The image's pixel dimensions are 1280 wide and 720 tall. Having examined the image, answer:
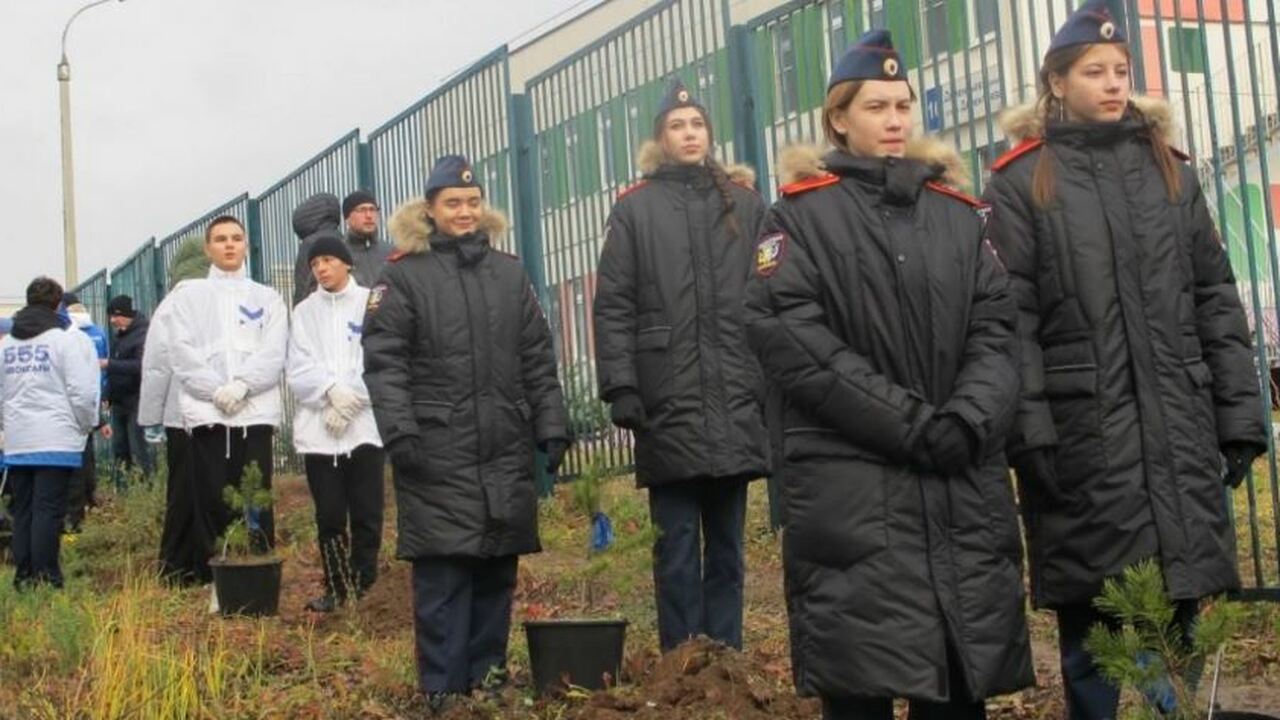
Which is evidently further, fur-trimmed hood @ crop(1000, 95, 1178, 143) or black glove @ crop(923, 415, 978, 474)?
fur-trimmed hood @ crop(1000, 95, 1178, 143)

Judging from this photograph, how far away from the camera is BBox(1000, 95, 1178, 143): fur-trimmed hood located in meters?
5.11

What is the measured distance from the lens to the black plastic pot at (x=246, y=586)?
9.09 metres

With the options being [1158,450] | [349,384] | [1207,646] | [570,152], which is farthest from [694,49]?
[1207,646]

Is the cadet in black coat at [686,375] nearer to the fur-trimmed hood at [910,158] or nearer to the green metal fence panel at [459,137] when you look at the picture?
the fur-trimmed hood at [910,158]

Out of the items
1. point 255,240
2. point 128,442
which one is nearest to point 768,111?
point 255,240

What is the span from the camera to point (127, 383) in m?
16.8

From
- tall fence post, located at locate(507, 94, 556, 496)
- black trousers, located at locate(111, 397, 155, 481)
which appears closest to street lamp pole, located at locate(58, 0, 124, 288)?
black trousers, located at locate(111, 397, 155, 481)

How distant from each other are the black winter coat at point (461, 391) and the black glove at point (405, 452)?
18 millimetres

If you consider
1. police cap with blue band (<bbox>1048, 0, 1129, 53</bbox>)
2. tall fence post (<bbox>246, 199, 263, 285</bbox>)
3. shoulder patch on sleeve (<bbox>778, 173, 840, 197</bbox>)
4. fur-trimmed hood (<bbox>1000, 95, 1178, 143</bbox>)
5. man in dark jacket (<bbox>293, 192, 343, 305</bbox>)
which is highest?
tall fence post (<bbox>246, 199, 263, 285</bbox>)

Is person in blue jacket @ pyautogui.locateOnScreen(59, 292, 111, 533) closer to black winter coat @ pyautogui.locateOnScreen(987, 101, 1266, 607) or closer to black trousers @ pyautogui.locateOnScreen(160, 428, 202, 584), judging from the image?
black trousers @ pyautogui.locateOnScreen(160, 428, 202, 584)

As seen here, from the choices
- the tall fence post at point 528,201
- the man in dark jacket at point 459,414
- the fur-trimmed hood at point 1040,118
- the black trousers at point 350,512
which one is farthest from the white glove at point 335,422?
the fur-trimmed hood at point 1040,118

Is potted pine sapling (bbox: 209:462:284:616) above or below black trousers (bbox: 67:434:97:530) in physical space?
below

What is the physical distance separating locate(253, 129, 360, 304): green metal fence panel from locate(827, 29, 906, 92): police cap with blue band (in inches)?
424

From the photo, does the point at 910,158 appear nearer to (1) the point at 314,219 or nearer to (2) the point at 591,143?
Result: (1) the point at 314,219
